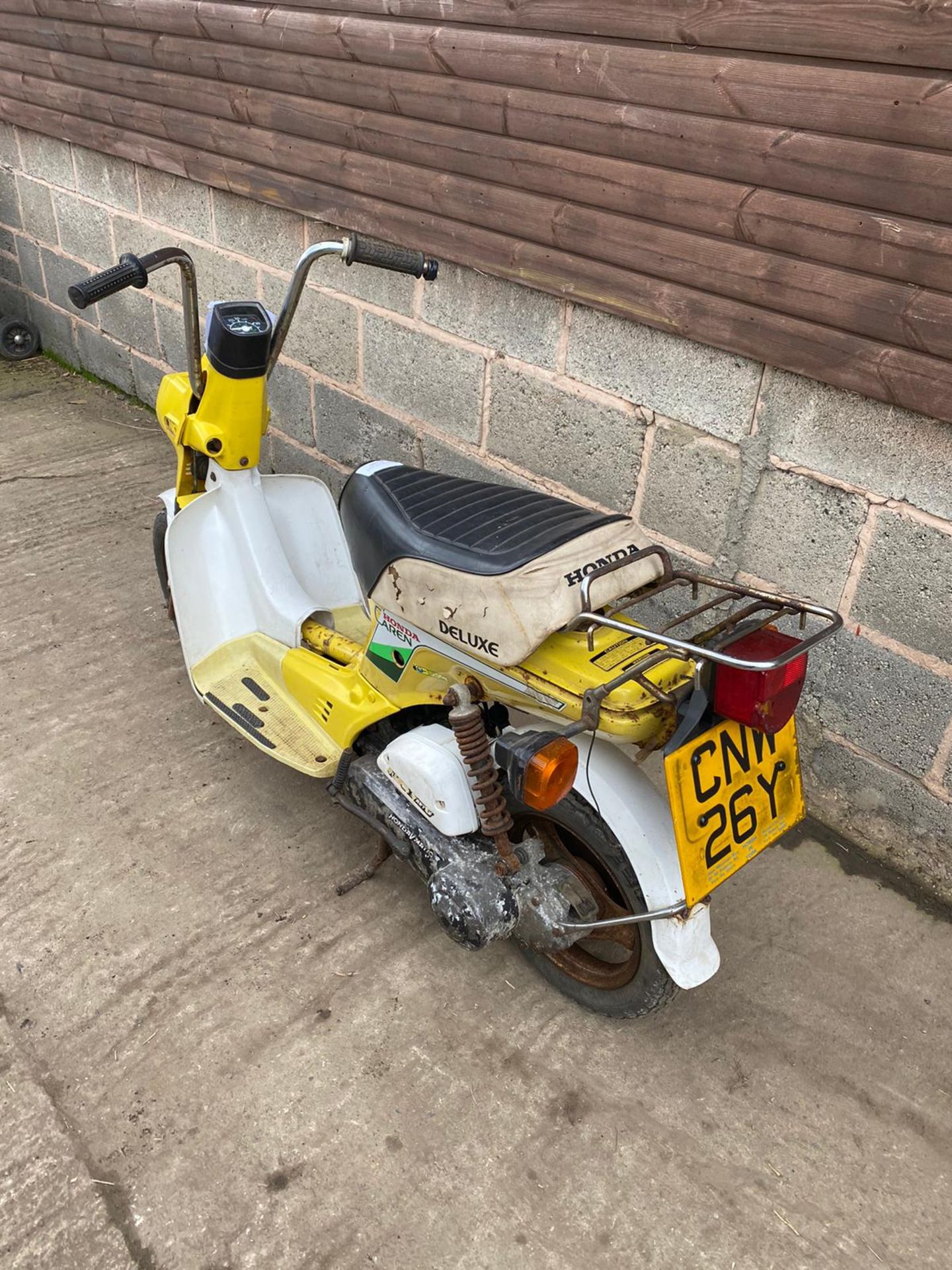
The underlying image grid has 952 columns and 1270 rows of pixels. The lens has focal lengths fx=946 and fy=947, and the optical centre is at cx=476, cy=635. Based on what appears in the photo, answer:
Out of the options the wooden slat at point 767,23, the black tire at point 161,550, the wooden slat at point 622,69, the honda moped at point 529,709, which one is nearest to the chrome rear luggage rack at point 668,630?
the honda moped at point 529,709

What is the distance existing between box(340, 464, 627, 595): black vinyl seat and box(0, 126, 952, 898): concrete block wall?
28.2 inches

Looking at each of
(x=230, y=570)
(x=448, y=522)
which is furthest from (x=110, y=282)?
(x=448, y=522)

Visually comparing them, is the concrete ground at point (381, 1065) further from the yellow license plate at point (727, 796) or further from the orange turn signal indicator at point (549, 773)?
the orange turn signal indicator at point (549, 773)

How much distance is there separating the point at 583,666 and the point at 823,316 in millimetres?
1073

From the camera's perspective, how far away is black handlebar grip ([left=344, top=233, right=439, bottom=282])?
2.24m

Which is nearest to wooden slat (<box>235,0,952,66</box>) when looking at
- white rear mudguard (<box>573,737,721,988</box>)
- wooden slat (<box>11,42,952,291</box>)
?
wooden slat (<box>11,42,952,291</box>)

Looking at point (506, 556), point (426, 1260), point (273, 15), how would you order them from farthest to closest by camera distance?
point (273, 15)
point (506, 556)
point (426, 1260)

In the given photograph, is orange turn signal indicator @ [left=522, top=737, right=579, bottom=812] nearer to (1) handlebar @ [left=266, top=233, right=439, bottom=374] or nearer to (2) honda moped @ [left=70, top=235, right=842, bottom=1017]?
(2) honda moped @ [left=70, top=235, right=842, bottom=1017]

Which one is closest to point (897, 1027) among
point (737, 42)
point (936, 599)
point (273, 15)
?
point (936, 599)

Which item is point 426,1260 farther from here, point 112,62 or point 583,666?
point 112,62

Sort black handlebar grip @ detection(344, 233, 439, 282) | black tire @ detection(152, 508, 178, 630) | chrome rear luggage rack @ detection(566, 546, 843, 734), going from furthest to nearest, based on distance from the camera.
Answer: black tire @ detection(152, 508, 178, 630) → black handlebar grip @ detection(344, 233, 439, 282) → chrome rear luggage rack @ detection(566, 546, 843, 734)

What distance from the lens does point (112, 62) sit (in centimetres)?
414

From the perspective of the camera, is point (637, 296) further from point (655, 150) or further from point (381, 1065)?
point (381, 1065)

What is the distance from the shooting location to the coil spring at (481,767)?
71.9 inches
